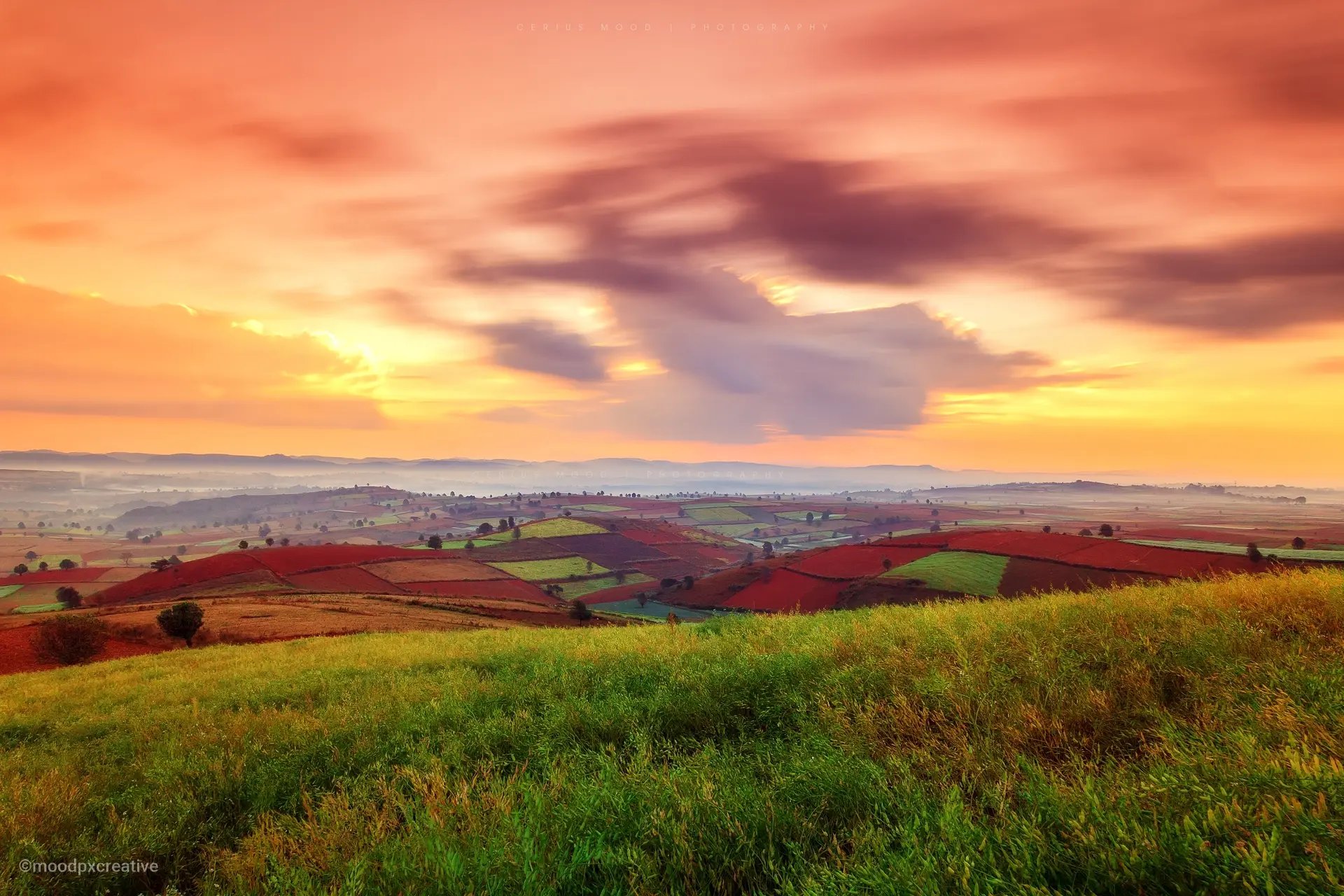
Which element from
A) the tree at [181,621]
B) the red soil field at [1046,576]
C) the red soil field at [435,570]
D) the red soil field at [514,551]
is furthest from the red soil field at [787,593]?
the tree at [181,621]

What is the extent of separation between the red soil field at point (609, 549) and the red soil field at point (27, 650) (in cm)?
12511

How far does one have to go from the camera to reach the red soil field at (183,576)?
308ft

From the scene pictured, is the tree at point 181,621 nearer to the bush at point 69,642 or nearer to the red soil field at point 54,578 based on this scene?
the bush at point 69,642

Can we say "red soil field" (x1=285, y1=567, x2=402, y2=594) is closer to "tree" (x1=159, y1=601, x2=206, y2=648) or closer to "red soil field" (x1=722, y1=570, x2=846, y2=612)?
"tree" (x1=159, y1=601, x2=206, y2=648)

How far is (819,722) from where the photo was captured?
8.21 meters

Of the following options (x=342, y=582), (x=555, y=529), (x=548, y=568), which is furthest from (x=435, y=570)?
(x=555, y=529)

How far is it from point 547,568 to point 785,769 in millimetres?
151939

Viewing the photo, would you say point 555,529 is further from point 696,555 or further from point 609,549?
point 696,555

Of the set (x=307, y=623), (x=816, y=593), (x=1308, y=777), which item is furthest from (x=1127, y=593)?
(x=816, y=593)

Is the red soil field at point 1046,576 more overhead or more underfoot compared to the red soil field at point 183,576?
more overhead

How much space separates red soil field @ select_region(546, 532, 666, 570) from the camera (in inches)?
6663

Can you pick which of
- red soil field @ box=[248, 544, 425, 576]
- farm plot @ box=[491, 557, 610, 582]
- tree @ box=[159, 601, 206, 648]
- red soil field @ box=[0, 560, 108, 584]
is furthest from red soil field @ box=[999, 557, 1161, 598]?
red soil field @ box=[0, 560, 108, 584]

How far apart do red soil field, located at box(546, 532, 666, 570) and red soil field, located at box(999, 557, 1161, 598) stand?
348 ft

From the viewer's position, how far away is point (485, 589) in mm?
108500
